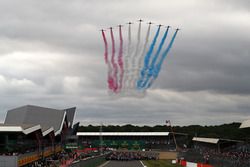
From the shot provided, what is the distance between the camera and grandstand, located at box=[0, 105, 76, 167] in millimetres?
78275

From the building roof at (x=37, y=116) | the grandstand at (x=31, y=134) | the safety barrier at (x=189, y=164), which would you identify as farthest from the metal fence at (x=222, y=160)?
the building roof at (x=37, y=116)

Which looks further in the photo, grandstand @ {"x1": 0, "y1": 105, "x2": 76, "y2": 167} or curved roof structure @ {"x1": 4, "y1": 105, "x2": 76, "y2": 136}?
curved roof structure @ {"x1": 4, "y1": 105, "x2": 76, "y2": 136}

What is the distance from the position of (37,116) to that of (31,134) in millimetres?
52902

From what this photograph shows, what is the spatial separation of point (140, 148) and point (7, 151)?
106 m

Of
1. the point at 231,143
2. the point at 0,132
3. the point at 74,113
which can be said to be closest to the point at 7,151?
the point at 0,132

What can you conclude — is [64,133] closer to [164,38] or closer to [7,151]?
[7,151]

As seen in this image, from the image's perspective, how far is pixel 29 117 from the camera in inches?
5664

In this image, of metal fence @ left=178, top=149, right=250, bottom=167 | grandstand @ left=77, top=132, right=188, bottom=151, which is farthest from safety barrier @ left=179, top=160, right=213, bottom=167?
grandstand @ left=77, top=132, right=188, bottom=151

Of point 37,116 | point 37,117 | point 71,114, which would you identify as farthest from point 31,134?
point 71,114

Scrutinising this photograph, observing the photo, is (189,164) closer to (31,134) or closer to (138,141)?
(31,134)

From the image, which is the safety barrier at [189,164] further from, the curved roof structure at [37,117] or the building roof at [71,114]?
the building roof at [71,114]

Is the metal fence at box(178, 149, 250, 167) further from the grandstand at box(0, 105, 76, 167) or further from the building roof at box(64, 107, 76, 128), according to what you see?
the building roof at box(64, 107, 76, 128)

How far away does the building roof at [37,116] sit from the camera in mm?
143625

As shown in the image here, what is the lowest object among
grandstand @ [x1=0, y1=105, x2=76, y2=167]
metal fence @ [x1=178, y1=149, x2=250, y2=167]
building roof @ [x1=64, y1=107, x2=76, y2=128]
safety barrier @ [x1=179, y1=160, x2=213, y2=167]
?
safety barrier @ [x1=179, y1=160, x2=213, y2=167]
